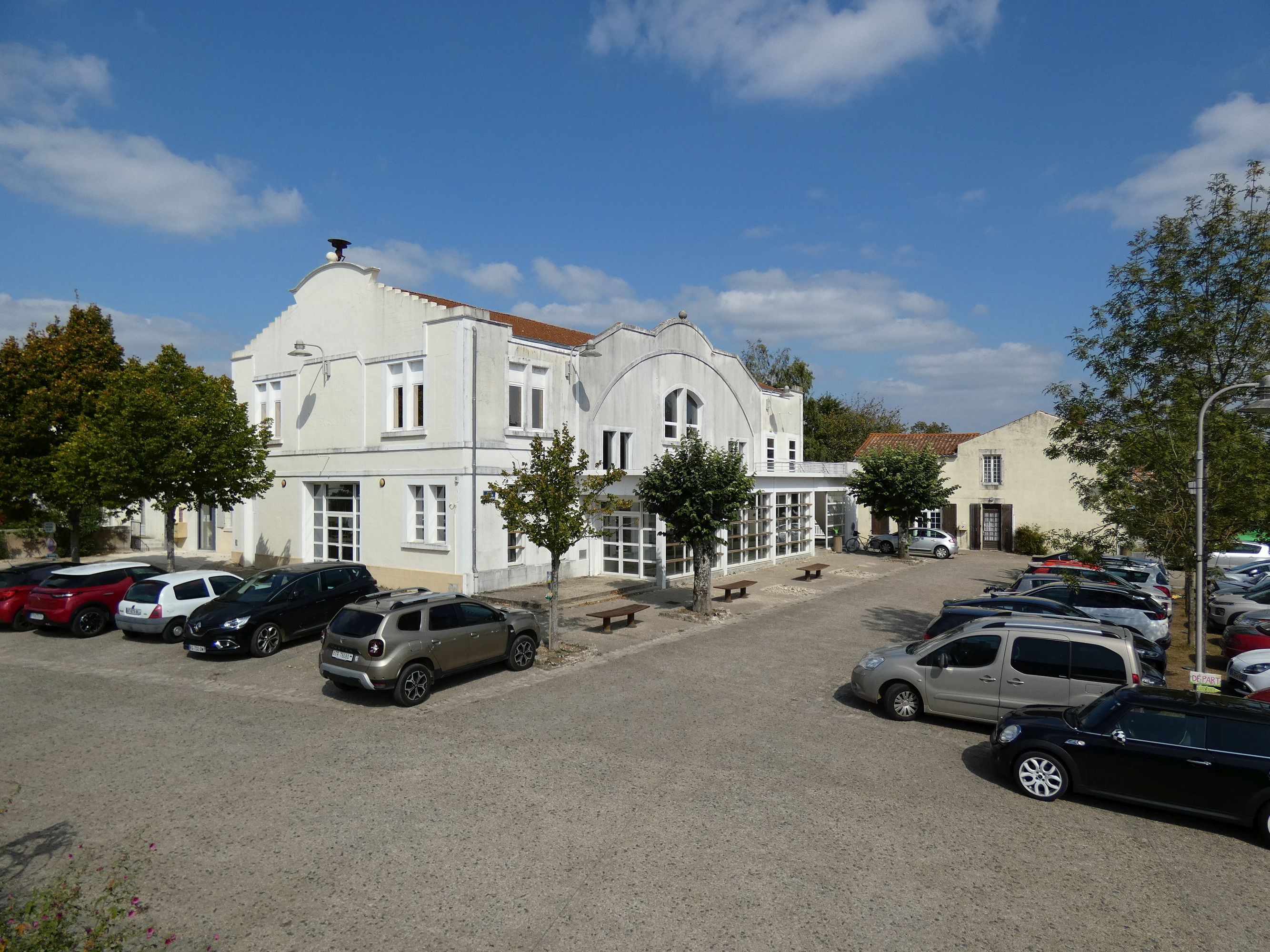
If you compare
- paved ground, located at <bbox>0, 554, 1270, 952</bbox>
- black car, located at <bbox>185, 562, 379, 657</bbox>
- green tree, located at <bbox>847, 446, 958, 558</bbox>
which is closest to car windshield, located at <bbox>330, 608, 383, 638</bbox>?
paved ground, located at <bbox>0, 554, 1270, 952</bbox>

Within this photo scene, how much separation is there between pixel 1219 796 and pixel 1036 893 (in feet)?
8.53

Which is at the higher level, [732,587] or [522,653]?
[732,587]

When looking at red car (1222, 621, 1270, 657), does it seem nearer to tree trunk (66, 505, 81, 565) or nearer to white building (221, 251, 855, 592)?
white building (221, 251, 855, 592)

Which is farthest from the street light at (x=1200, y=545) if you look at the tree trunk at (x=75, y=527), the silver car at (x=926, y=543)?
the tree trunk at (x=75, y=527)

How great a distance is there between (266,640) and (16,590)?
300 inches

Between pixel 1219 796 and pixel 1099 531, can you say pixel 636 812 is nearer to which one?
pixel 1219 796

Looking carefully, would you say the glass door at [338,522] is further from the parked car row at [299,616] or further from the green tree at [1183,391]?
the green tree at [1183,391]

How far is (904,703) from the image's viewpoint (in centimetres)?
1090

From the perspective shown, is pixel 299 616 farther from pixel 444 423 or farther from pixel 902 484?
pixel 902 484

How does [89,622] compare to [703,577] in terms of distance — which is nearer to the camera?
[89,622]

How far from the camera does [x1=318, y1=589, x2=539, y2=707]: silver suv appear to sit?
11.2m

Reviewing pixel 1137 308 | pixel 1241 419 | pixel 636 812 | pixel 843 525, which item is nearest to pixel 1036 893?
pixel 636 812

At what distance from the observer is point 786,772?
879cm

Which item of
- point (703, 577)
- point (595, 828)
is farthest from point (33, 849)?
point (703, 577)
